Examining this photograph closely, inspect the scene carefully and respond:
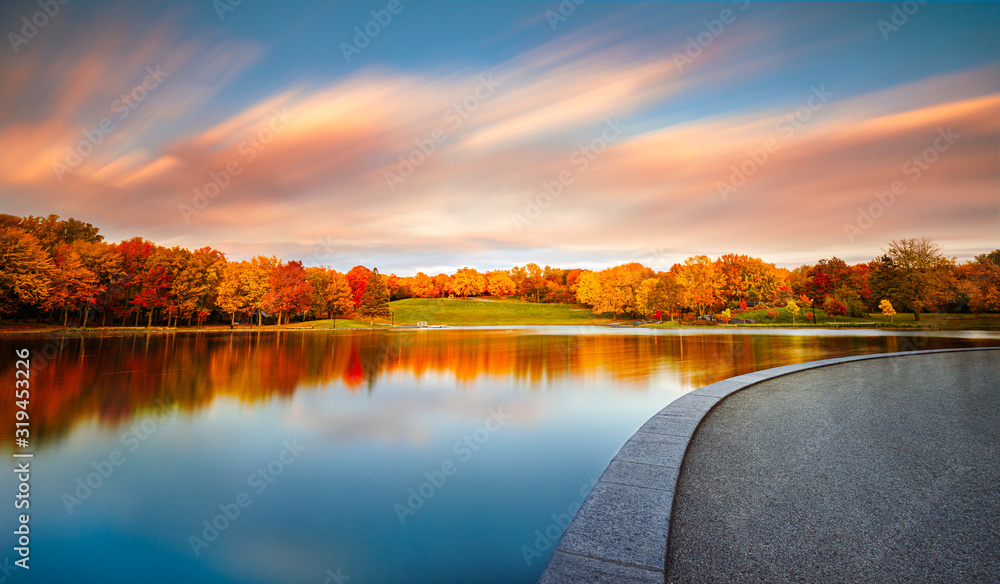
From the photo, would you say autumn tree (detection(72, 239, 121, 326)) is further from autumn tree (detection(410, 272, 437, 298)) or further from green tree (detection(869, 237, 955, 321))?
green tree (detection(869, 237, 955, 321))

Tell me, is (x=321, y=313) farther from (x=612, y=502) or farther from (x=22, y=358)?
(x=612, y=502)

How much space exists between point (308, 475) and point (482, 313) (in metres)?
68.7

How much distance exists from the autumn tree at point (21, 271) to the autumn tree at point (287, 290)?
20382 millimetres

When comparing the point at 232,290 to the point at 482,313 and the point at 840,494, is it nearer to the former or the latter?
the point at 482,313

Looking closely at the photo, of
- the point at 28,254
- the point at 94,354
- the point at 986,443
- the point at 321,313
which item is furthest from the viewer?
the point at 321,313

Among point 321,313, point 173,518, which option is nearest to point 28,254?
point 321,313

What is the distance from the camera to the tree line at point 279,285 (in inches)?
1447

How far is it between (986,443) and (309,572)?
8.30 meters

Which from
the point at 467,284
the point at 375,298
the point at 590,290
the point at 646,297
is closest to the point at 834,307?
the point at 646,297

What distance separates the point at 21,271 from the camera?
110ft

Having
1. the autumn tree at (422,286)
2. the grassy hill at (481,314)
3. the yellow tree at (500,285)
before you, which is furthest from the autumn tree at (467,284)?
the grassy hill at (481,314)

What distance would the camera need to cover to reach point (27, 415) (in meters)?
7.48

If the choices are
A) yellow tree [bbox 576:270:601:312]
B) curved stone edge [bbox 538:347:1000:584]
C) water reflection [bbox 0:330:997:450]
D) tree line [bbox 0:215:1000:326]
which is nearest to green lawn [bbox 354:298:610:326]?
yellow tree [bbox 576:270:601:312]

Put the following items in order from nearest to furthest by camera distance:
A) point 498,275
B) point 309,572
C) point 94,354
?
1. point 309,572
2. point 94,354
3. point 498,275
